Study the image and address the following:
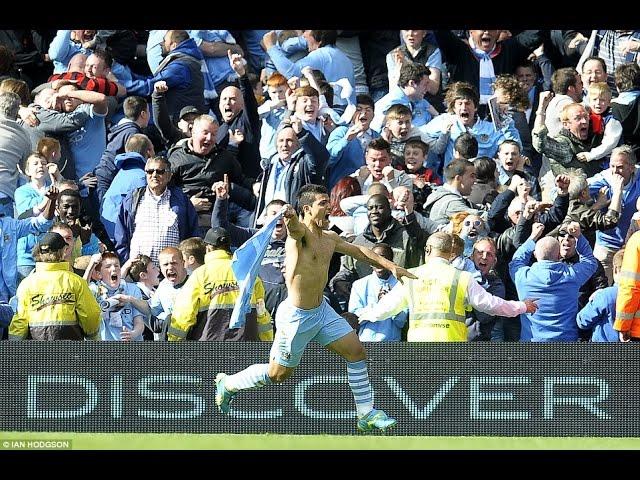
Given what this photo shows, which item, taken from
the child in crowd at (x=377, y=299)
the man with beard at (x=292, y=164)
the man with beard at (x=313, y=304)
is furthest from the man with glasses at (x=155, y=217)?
the man with beard at (x=313, y=304)

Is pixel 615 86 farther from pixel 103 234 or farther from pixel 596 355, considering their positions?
pixel 103 234

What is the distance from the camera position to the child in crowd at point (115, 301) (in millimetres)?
12859

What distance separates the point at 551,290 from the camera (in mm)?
12945

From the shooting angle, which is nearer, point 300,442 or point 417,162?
point 300,442

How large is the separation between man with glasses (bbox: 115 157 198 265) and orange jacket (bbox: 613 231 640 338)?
3.61m

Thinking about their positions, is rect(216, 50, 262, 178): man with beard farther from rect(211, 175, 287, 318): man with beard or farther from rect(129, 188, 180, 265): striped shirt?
rect(129, 188, 180, 265): striped shirt

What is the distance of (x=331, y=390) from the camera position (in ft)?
40.1

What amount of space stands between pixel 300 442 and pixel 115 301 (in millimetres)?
2003

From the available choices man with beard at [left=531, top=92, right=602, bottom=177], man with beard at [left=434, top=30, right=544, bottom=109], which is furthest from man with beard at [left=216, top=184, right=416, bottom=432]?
man with beard at [left=434, top=30, right=544, bottom=109]

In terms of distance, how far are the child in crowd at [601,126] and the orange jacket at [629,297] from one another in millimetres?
1512

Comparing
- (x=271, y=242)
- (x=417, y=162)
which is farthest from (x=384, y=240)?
(x=417, y=162)

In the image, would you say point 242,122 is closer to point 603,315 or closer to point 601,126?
point 601,126

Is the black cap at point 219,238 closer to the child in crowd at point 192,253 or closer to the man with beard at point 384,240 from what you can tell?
the child in crowd at point 192,253

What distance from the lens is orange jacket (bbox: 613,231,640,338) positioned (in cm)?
1257
